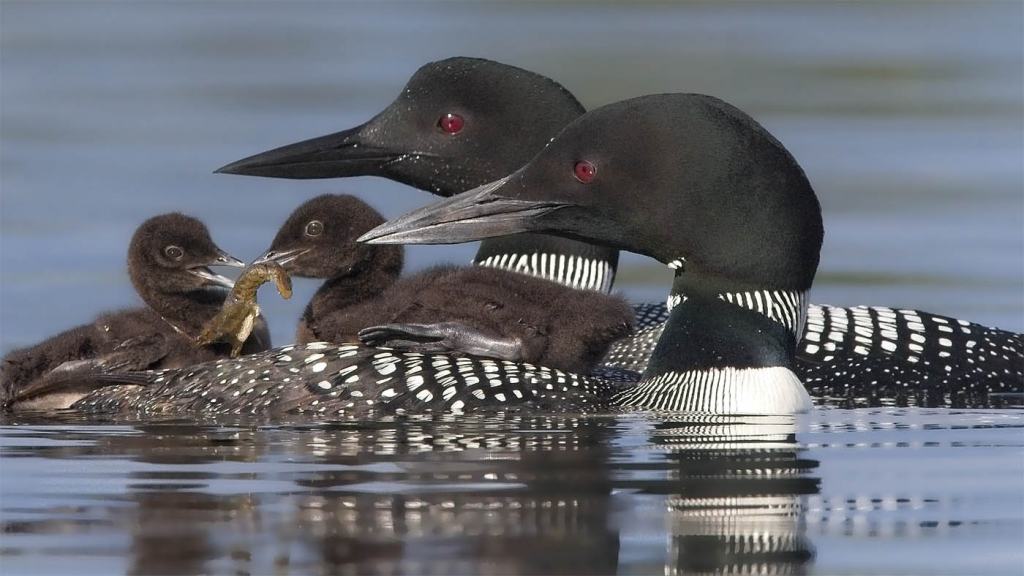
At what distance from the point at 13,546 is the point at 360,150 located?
360 centimetres

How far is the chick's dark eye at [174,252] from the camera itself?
24.1 ft

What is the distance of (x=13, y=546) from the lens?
4859mm

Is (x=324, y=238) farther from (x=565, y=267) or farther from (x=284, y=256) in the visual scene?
(x=565, y=267)

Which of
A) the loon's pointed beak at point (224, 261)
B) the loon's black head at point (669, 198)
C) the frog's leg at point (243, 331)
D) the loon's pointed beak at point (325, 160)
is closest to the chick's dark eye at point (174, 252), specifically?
the loon's pointed beak at point (224, 261)

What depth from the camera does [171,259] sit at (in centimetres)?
735

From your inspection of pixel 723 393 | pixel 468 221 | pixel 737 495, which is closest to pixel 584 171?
pixel 468 221

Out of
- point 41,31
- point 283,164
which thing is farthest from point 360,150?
point 41,31

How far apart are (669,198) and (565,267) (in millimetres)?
1713

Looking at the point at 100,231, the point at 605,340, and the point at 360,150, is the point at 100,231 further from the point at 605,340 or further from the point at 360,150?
the point at 605,340

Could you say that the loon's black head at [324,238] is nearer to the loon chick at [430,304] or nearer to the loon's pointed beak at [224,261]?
the loon chick at [430,304]

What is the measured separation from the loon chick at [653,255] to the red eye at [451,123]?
57.0 inches

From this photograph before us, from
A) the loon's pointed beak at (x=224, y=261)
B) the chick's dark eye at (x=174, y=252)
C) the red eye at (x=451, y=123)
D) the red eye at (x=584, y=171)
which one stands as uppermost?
the red eye at (x=451, y=123)

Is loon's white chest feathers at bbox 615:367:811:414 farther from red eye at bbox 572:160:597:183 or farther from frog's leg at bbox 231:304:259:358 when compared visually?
frog's leg at bbox 231:304:259:358

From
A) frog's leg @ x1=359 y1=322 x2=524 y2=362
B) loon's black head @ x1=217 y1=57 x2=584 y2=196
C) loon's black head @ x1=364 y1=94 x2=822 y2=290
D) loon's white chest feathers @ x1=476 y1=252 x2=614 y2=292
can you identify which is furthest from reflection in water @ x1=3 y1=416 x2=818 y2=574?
loon's black head @ x1=217 y1=57 x2=584 y2=196
